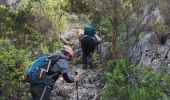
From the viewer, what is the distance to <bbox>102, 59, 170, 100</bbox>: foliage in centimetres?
622

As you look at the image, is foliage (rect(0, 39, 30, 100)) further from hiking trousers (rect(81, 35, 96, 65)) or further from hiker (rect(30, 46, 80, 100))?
hiking trousers (rect(81, 35, 96, 65))

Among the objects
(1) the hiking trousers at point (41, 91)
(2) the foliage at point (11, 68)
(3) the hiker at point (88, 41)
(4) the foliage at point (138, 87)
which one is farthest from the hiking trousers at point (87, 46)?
(4) the foliage at point (138, 87)

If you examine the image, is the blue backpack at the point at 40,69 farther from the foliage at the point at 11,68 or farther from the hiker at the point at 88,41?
the hiker at the point at 88,41

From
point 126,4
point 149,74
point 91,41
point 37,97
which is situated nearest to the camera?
point 149,74

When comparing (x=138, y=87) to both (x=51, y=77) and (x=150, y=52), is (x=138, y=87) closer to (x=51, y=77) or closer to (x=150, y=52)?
(x=51, y=77)

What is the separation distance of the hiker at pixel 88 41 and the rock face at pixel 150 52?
4.24 ft

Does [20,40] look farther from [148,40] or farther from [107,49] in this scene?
[148,40]

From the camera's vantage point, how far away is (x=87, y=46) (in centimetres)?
1175

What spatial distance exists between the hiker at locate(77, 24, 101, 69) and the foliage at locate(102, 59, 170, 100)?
470 cm

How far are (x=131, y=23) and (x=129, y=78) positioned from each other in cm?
368

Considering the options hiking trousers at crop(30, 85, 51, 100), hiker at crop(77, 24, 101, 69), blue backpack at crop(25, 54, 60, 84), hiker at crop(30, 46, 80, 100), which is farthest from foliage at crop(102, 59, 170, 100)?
hiker at crop(77, 24, 101, 69)

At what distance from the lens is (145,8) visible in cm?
1048

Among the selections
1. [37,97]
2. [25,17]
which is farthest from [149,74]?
[25,17]

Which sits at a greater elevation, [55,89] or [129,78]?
[129,78]
